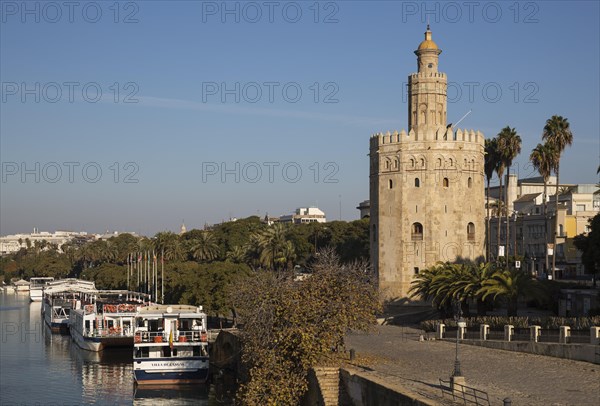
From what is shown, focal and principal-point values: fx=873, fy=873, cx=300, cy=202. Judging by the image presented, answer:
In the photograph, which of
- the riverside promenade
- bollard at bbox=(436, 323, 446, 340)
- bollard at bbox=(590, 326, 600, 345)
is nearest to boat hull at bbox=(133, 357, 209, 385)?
the riverside promenade

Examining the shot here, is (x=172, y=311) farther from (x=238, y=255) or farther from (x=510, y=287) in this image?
(x=238, y=255)

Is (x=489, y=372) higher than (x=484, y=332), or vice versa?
(x=484, y=332)

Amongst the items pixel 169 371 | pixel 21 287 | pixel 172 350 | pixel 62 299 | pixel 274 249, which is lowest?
Result: pixel 21 287

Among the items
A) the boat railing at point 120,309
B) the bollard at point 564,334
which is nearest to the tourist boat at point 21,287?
the boat railing at point 120,309

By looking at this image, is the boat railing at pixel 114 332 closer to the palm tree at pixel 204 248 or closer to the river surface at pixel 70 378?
the river surface at pixel 70 378

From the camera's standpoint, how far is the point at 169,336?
47656mm

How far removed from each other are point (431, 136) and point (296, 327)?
26.3 meters

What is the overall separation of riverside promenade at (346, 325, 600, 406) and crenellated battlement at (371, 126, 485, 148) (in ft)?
62.9

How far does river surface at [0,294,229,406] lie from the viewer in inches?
1736

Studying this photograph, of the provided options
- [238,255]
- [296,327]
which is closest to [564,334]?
[296,327]

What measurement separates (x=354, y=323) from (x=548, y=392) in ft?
36.4

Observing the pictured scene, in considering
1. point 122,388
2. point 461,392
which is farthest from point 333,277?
point 122,388

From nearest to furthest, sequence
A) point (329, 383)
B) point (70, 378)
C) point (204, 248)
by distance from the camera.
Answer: point (329, 383), point (70, 378), point (204, 248)

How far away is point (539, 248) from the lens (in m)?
92.9
